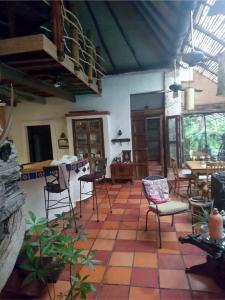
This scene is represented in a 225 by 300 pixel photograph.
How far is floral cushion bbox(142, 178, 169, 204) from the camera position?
3449 millimetres

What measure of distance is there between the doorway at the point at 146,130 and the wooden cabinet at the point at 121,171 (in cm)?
41

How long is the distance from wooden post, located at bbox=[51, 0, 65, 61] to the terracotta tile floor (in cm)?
266

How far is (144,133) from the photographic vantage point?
6.42 metres

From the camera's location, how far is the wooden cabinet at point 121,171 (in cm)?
621

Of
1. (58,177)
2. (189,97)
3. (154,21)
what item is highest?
(154,21)

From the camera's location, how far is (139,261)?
2646 millimetres

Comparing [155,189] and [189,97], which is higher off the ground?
[189,97]

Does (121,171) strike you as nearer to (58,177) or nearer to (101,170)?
(101,170)

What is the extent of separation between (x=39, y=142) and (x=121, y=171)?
3.02m

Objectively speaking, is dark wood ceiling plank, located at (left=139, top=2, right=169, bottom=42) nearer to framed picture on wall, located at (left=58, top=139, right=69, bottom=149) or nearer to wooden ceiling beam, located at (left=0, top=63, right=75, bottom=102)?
wooden ceiling beam, located at (left=0, top=63, right=75, bottom=102)

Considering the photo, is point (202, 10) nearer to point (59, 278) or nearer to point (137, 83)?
point (137, 83)

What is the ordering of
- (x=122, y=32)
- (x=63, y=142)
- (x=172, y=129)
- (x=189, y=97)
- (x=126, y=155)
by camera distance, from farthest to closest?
(x=63, y=142), (x=126, y=155), (x=172, y=129), (x=122, y=32), (x=189, y=97)

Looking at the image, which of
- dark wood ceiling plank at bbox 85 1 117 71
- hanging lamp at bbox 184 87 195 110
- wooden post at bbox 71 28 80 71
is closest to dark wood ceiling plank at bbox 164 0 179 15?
hanging lamp at bbox 184 87 195 110

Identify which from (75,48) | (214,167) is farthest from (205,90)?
(75,48)
